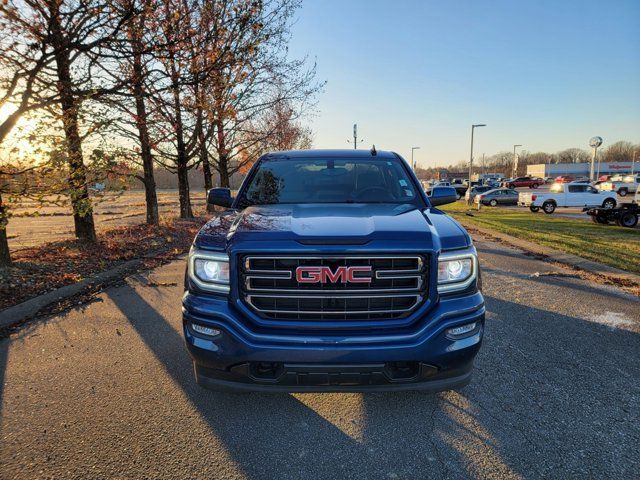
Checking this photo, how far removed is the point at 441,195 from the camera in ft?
13.4

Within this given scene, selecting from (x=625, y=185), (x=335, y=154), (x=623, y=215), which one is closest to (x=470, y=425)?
(x=335, y=154)

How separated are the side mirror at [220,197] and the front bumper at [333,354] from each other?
→ 1786mm

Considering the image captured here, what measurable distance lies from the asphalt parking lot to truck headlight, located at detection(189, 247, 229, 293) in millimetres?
956

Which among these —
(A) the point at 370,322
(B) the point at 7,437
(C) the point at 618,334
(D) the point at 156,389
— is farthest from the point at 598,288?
(B) the point at 7,437

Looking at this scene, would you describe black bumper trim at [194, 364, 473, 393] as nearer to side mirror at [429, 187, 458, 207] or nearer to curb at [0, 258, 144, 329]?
side mirror at [429, 187, 458, 207]

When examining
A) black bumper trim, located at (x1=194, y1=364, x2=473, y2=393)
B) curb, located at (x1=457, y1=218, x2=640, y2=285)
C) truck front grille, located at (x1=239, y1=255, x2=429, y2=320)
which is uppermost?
truck front grille, located at (x1=239, y1=255, x2=429, y2=320)

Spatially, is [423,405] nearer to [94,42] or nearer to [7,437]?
[7,437]

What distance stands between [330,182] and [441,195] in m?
1.17

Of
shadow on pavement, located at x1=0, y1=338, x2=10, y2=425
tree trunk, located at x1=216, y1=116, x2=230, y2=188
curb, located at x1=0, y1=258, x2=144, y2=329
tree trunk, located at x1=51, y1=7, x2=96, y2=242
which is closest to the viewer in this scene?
shadow on pavement, located at x1=0, y1=338, x2=10, y2=425

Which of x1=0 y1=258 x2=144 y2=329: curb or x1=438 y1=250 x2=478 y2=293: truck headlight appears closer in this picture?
x1=438 y1=250 x2=478 y2=293: truck headlight

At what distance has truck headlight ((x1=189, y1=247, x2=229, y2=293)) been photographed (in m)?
2.48

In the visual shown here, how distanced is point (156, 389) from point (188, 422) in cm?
58

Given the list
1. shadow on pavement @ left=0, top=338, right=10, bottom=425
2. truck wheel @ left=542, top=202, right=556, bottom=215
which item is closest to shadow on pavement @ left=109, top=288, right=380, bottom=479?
shadow on pavement @ left=0, top=338, right=10, bottom=425

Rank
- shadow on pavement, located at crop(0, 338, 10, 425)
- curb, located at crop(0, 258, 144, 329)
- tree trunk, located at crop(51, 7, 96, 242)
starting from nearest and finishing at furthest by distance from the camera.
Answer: shadow on pavement, located at crop(0, 338, 10, 425), curb, located at crop(0, 258, 144, 329), tree trunk, located at crop(51, 7, 96, 242)
